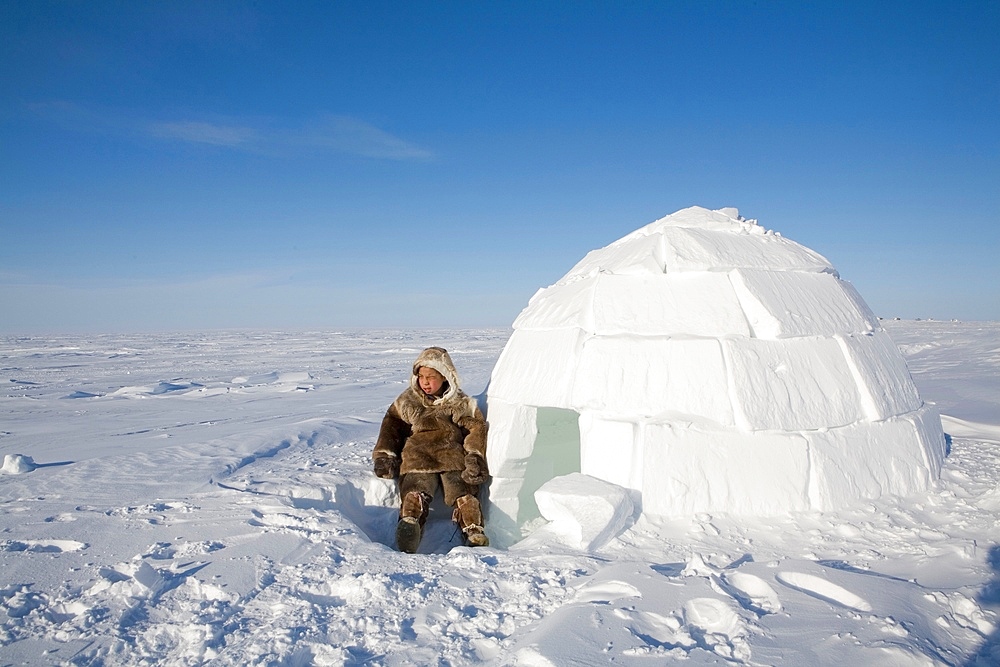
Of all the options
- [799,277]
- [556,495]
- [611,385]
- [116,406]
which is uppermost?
[799,277]

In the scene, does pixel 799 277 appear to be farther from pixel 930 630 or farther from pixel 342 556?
pixel 342 556

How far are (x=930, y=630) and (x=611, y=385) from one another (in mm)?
1992

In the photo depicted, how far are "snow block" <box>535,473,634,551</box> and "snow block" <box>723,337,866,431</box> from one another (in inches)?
37.0

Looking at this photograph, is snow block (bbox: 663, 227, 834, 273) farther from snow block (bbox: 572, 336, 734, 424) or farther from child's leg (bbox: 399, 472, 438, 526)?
child's leg (bbox: 399, 472, 438, 526)

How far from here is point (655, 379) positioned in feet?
11.8

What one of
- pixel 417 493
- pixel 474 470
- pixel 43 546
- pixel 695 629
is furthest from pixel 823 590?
pixel 43 546

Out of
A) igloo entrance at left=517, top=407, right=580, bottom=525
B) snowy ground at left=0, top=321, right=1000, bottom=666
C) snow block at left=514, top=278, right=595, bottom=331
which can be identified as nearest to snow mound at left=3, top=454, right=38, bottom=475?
snowy ground at left=0, top=321, right=1000, bottom=666

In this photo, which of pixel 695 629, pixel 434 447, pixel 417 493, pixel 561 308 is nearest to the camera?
pixel 695 629

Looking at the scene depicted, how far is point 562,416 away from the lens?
6086mm

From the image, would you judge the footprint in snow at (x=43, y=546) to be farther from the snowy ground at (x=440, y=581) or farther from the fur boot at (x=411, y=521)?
the fur boot at (x=411, y=521)

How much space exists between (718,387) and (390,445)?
2514 mm

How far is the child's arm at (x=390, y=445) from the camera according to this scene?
4.31 m

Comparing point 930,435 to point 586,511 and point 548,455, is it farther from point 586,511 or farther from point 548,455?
point 548,455

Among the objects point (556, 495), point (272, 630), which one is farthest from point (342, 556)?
point (556, 495)
